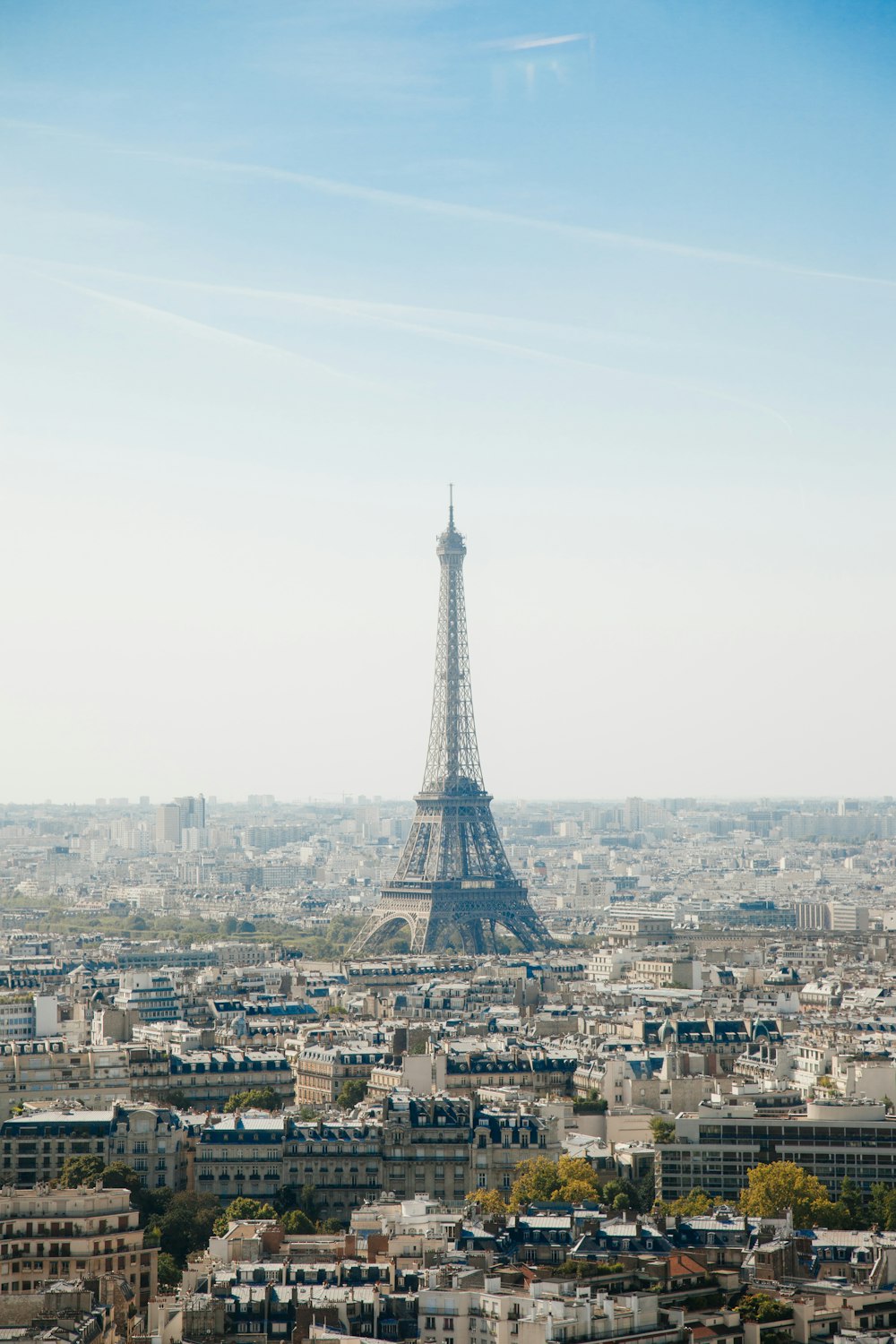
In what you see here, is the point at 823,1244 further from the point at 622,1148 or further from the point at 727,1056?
the point at 727,1056

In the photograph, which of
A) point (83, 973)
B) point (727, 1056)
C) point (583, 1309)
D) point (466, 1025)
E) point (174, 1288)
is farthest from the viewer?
point (83, 973)

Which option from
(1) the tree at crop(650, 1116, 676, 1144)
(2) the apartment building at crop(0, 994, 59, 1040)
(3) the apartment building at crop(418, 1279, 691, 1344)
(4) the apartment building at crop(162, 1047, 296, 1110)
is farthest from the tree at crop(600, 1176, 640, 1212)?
(2) the apartment building at crop(0, 994, 59, 1040)

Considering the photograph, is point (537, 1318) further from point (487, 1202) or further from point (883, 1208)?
point (883, 1208)

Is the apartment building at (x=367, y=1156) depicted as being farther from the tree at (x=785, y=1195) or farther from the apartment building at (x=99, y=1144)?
the tree at (x=785, y=1195)

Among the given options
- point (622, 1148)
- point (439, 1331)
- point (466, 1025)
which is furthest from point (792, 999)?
point (439, 1331)

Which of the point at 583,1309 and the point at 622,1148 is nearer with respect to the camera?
the point at 583,1309

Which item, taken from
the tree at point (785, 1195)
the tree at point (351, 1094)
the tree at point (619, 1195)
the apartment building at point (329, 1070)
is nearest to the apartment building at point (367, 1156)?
the tree at point (619, 1195)
